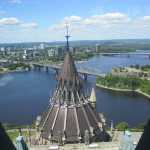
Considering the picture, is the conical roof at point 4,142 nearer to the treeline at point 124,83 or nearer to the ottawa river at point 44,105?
the ottawa river at point 44,105

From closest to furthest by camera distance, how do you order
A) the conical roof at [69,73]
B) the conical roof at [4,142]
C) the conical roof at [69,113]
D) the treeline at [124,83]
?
the conical roof at [4,142]
the conical roof at [69,113]
the conical roof at [69,73]
the treeline at [124,83]

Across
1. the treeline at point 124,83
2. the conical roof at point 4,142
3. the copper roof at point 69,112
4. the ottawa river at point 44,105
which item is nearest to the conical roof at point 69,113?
the copper roof at point 69,112

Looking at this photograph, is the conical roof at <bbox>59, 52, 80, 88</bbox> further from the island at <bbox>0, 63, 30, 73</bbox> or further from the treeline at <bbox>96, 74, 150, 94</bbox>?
the island at <bbox>0, 63, 30, 73</bbox>

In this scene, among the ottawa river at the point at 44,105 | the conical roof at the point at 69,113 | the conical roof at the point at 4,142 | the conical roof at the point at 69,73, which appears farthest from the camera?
the ottawa river at the point at 44,105

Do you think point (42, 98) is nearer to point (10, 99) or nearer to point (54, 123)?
point (10, 99)

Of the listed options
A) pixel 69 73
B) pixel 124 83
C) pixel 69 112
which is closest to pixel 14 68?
pixel 124 83

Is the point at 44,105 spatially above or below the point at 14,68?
above

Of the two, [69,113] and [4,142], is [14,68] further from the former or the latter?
[4,142]

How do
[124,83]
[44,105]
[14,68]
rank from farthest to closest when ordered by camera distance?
[14,68] → [124,83] → [44,105]

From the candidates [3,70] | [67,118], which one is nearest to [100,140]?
[67,118]

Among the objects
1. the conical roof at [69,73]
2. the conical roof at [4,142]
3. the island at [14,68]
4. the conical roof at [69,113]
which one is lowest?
the island at [14,68]

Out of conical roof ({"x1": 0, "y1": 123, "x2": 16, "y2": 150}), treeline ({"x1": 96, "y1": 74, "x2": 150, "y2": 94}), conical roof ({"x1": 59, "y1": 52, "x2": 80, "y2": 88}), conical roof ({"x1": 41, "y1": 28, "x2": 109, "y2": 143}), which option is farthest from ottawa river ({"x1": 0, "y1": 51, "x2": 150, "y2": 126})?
conical roof ({"x1": 0, "y1": 123, "x2": 16, "y2": 150})
